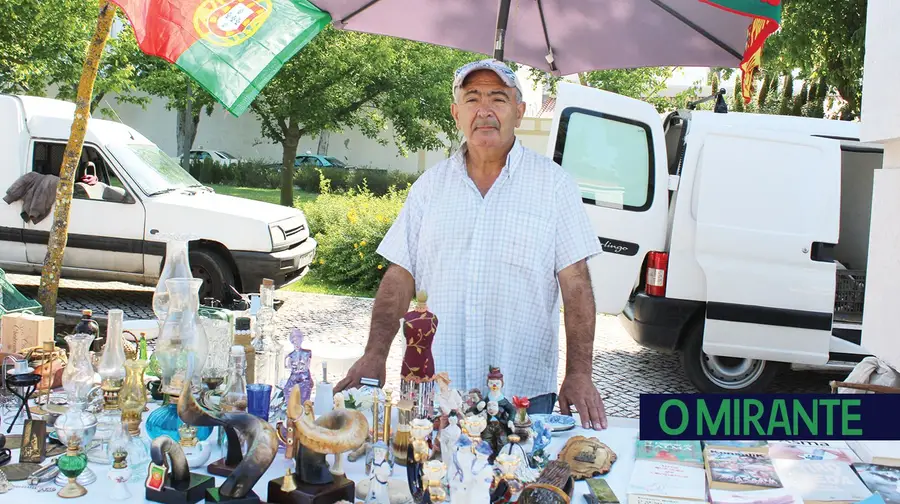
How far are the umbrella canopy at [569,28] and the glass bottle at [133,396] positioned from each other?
89.5 inches

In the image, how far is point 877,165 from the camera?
24.4 feet

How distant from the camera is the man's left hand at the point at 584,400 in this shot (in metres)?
2.53

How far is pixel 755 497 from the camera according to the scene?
1981 millimetres

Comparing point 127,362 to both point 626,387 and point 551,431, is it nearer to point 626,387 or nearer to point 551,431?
point 551,431

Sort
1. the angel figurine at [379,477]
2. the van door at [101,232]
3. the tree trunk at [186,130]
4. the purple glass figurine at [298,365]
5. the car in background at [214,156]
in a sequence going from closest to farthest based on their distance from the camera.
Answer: the angel figurine at [379,477] → the purple glass figurine at [298,365] → the van door at [101,232] → the tree trunk at [186,130] → the car in background at [214,156]

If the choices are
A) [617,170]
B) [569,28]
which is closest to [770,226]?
[617,170]

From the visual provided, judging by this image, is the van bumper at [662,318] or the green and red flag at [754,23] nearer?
the green and red flag at [754,23]

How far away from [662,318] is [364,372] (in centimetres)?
388

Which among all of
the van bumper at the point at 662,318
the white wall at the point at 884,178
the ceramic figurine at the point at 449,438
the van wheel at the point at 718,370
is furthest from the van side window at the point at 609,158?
the ceramic figurine at the point at 449,438

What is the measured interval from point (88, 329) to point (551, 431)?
1.63 meters

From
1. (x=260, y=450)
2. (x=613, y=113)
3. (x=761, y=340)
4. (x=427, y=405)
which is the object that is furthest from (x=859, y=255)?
(x=260, y=450)

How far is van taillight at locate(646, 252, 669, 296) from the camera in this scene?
603 centimetres

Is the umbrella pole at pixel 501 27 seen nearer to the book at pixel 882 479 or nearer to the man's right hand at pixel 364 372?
the man's right hand at pixel 364 372

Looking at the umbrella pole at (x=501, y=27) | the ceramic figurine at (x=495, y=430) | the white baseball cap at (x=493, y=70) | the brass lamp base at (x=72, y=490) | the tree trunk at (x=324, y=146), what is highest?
the tree trunk at (x=324, y=146)
